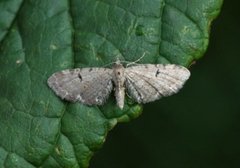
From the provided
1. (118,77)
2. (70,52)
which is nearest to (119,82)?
A: (118,77)

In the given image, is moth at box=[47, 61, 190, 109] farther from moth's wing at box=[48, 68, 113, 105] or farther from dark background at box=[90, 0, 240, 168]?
dark background at box=[90, 0, 240, 168]

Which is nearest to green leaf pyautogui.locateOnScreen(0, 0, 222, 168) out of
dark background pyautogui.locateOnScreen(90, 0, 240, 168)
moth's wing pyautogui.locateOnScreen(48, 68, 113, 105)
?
moth's wing pyautogui.locateOnScreen(48, 68, 113, 105)

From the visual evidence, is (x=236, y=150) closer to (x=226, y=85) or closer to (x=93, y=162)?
(x=226, y=85)

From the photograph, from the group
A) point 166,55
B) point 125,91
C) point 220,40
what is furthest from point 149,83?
point 220,40

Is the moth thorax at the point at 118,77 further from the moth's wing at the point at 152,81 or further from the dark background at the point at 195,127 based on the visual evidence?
the dark background at the point at 195,127

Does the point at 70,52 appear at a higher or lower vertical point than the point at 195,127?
higher

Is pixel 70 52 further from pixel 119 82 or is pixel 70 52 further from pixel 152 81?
pixel 152 81

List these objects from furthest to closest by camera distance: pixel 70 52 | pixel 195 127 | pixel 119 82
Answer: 1. pixel 195 127
2. pixel 119 82
3. pixel 70 52
